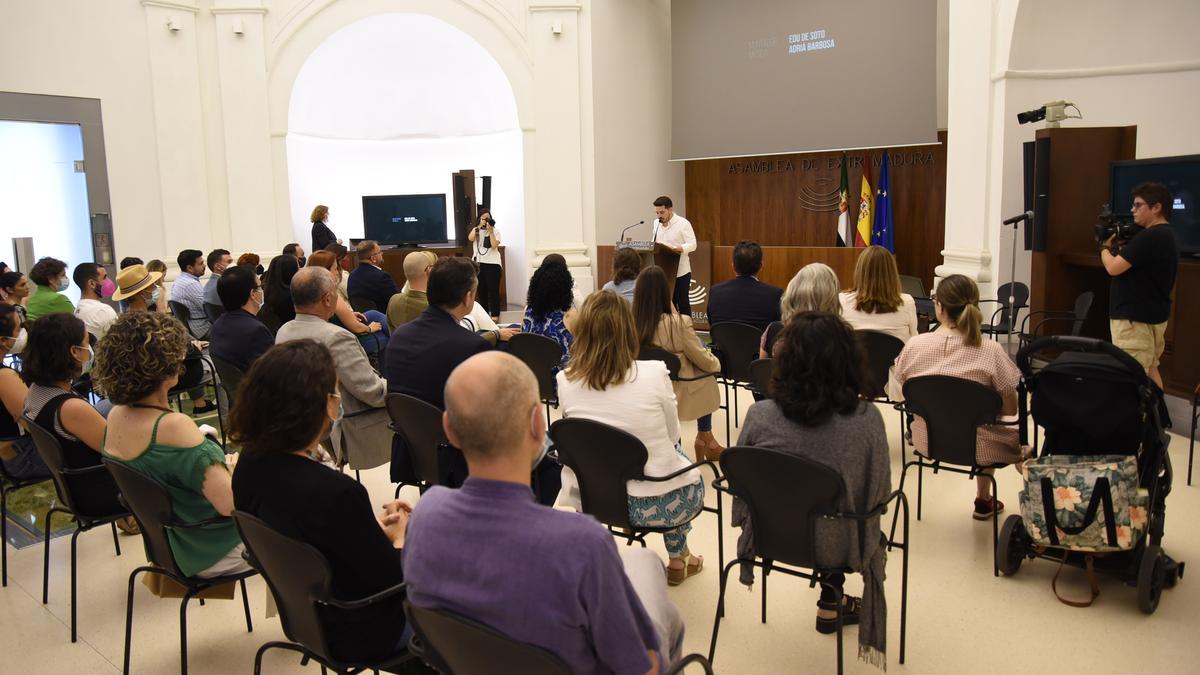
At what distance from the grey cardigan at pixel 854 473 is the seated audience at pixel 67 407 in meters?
2.48

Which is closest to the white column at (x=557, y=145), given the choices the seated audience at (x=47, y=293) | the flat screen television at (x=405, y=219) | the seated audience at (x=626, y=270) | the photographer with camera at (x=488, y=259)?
the photographer with camera at (x=488, y=259)

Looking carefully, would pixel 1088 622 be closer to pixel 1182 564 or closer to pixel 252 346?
pixel 1182 564

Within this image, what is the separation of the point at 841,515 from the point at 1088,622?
4.33 feet

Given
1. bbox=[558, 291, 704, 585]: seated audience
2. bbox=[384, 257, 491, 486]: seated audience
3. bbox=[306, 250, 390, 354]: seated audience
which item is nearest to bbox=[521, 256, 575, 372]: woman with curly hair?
bbox=[306, 250, 390, 354]: seated audience

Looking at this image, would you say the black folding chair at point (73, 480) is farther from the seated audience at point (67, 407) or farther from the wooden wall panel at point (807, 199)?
the wooden wall panel at point (807, 199)

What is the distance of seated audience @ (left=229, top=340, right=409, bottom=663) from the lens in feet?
7.03

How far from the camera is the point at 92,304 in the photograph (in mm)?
6105

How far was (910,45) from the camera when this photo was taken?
918 centimetres

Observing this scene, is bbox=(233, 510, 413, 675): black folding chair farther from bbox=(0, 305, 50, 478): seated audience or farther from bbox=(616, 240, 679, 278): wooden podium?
bbox=(616, 240, 679, 278): wooden podium

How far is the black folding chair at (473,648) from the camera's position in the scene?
1.57 meters

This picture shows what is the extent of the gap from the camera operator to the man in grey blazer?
13.6 ft

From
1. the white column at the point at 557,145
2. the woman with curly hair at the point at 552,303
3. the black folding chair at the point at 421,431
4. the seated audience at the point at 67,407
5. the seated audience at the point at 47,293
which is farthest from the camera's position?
the white column at the point at 557,145

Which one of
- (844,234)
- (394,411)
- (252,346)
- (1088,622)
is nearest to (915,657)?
(1088,622)

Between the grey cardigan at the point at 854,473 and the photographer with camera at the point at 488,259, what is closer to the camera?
the grey cardigan at the point at 854,473
